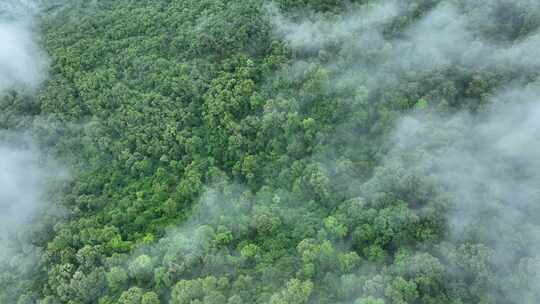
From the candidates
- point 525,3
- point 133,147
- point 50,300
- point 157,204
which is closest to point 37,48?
point 133,147

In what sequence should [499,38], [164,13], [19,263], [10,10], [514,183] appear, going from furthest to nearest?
[10,10], [164,13], [499,38], [19,263], [514,183]

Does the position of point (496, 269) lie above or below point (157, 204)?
below

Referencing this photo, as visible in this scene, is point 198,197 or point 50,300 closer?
point 50,300

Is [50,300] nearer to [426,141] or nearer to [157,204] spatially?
[157,204]

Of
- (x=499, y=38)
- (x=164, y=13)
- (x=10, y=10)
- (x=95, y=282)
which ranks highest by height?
(x=10, y=10)

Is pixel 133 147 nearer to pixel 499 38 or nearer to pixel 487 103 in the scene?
pixel 487 103

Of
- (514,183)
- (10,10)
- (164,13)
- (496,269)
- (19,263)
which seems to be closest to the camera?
(496,269)
